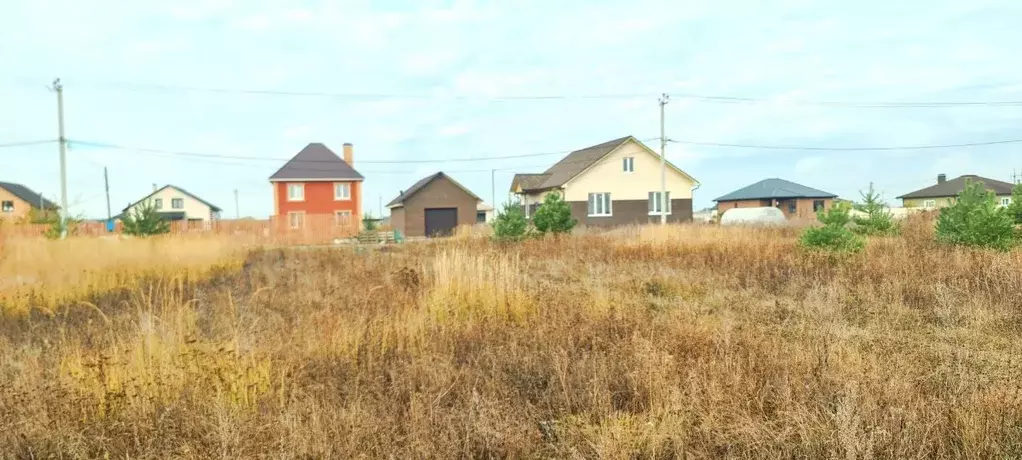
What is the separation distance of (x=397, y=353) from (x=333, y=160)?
37388 millimetres

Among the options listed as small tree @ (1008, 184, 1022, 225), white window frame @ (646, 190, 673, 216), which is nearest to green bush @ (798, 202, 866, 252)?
small tree @ (1008, 184, 1022, 225)

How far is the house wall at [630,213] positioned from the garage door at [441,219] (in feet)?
31.0

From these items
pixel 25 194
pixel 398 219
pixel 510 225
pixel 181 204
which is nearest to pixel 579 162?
pixel 398 219

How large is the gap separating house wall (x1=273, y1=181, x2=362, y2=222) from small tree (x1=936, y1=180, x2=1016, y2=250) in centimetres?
3188

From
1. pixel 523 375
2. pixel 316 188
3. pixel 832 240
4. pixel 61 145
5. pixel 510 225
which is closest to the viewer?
pixel 523 375

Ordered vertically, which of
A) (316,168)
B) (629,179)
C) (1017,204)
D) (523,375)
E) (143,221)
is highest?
(316,168)

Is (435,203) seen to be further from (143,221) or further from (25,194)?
(25,194)

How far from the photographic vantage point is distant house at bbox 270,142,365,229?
37812 mm

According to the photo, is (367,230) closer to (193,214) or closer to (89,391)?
(89,391)

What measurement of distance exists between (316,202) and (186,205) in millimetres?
35932

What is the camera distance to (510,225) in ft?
64.8

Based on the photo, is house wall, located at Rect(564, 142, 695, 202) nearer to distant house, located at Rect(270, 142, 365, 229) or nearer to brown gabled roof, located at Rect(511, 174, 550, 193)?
brown gabled roof, located at Rect(511, 174, 550, 193)

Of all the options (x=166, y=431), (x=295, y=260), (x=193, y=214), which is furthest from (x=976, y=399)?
(x=193, y=214)

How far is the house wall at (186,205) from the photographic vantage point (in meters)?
62.2
